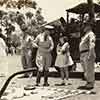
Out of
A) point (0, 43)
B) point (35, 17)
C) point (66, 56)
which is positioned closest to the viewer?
point (35, 17)

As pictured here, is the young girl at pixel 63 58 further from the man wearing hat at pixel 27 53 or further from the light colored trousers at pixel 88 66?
the man wearing hat at pixel 27 53

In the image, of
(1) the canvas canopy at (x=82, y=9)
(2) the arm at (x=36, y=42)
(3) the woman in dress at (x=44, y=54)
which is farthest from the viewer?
(3) the woman in dress at (x=44, y=54)

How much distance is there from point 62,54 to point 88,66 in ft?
1.12

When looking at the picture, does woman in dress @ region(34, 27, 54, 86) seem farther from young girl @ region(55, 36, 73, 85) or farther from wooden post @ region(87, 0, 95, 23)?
wooden post @ region(87, 0, 95, 23)

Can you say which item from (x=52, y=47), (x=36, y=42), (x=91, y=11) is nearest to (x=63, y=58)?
(x=52, y=47)

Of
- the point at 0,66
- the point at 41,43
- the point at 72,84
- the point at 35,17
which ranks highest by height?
the point at 35,17

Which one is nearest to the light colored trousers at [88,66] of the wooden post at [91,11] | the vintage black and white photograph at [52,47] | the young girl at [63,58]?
the vintage black and white photograph at [52,47]

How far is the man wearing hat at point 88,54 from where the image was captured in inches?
102

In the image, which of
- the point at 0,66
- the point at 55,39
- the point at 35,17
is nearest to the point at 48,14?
the point at 35,17

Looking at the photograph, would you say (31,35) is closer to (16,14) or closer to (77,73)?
(16,14)

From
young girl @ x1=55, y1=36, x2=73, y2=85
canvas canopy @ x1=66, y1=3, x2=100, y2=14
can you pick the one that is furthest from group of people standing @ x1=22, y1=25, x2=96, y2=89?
canvas canopy @ x1=66, y1=3, x2=100, y2=14

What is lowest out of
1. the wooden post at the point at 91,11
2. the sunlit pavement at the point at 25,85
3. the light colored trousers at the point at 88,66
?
the sunlit pavement at the point at 25,85

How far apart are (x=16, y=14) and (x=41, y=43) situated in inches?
16.5

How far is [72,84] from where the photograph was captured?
2785 millimetres
